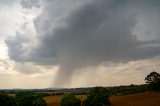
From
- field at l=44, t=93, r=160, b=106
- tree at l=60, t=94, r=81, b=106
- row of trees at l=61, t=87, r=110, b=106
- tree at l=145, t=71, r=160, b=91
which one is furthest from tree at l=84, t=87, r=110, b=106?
tree at l=145, t=71, r=160, b=91

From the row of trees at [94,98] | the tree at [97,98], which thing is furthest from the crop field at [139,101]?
the row of trees at [94,98]

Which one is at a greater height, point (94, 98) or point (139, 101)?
point (94, 98)

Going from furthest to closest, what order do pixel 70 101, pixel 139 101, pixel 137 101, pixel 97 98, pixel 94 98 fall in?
pixel 137 101 < pixel 139 101 < pixel 94 98 < pixel 97 98 < pixel 70 101

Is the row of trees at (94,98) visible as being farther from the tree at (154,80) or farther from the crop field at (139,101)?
the tree at (154,80)

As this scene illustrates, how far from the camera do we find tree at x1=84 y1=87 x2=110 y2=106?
89.4 m

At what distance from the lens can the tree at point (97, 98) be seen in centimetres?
8944

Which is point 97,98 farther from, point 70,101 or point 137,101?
point 137,101

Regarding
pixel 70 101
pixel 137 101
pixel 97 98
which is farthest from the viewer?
pixel 137 101

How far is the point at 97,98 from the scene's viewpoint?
89.5m

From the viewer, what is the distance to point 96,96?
296ft

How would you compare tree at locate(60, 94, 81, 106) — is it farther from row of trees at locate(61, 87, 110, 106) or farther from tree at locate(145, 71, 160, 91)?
Result: tree at locate(145, 71, 160, 91)

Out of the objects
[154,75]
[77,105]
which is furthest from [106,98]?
[154,75]

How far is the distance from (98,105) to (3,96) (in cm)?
3099

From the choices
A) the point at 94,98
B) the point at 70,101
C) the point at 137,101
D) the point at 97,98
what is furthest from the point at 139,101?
the point at 70,101
